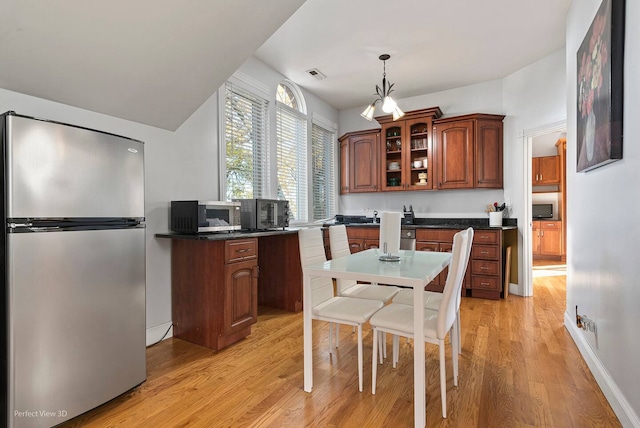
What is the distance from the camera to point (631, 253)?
1581mm

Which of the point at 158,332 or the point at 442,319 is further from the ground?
the point at 442,319

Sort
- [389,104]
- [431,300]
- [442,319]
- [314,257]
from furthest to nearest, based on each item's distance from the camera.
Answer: [389,104]
[314,257]
[431,300]
[442,319]

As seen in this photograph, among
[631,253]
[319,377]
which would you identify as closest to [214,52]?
[319,377]

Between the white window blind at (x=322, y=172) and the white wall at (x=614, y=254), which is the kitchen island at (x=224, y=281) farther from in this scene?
the white wall at (x=614, y=254)

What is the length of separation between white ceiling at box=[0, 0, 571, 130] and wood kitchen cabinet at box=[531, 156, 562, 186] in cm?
361

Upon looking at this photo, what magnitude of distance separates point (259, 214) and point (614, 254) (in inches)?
106

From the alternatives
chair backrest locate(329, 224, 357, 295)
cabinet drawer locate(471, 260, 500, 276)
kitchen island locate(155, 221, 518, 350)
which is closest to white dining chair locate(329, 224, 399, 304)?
chair backrest locate(329, 224, 357, 295)

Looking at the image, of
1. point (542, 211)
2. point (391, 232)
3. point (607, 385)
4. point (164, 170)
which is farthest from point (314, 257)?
point (542, 211)

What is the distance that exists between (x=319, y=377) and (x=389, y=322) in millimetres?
683

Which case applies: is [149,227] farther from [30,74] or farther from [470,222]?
[470,222]

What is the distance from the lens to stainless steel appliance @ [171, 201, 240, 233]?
105 inches

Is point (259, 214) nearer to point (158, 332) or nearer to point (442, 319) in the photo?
point (158, 332)

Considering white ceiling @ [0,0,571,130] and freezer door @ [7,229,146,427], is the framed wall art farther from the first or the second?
freezer door @ [7,229,146,427]

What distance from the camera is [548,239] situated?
23.1 feet
